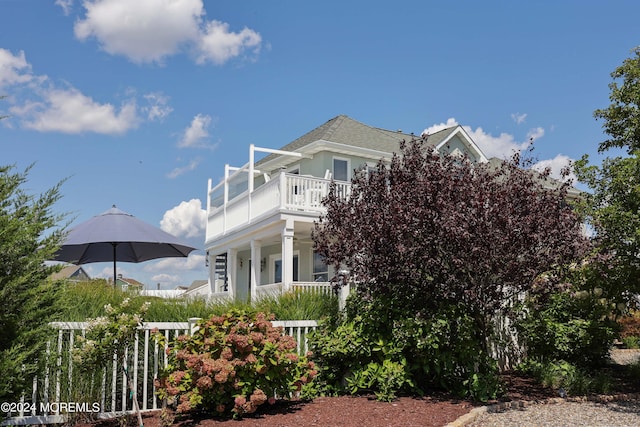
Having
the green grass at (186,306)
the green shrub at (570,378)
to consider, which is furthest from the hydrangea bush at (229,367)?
the green shrub at (570,378)

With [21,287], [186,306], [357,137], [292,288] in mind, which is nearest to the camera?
[21,287]

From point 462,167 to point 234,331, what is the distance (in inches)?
159

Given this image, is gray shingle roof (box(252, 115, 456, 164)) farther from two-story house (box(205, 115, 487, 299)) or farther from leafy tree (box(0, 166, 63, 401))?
leafy tree (box(0, 166, 63, 401))

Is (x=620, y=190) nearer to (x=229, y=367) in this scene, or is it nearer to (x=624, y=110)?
(x=624, y=110)

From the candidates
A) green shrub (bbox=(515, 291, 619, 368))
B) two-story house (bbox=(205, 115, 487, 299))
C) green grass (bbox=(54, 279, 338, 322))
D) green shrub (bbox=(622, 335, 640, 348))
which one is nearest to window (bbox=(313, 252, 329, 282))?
two-story house (bbox=(205, 115, 487, 299))

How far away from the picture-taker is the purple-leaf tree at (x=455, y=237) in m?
7.14

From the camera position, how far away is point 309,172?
805 inches

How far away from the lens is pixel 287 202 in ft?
52.2

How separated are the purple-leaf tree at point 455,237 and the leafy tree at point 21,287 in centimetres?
406

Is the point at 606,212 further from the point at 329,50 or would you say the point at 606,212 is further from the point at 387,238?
the point at 329,50

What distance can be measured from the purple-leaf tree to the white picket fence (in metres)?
2.83

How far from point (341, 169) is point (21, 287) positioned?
1544cm

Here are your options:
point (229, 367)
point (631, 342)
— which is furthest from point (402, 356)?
point (631, 342)

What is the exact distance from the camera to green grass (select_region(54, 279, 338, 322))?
7.41 m
